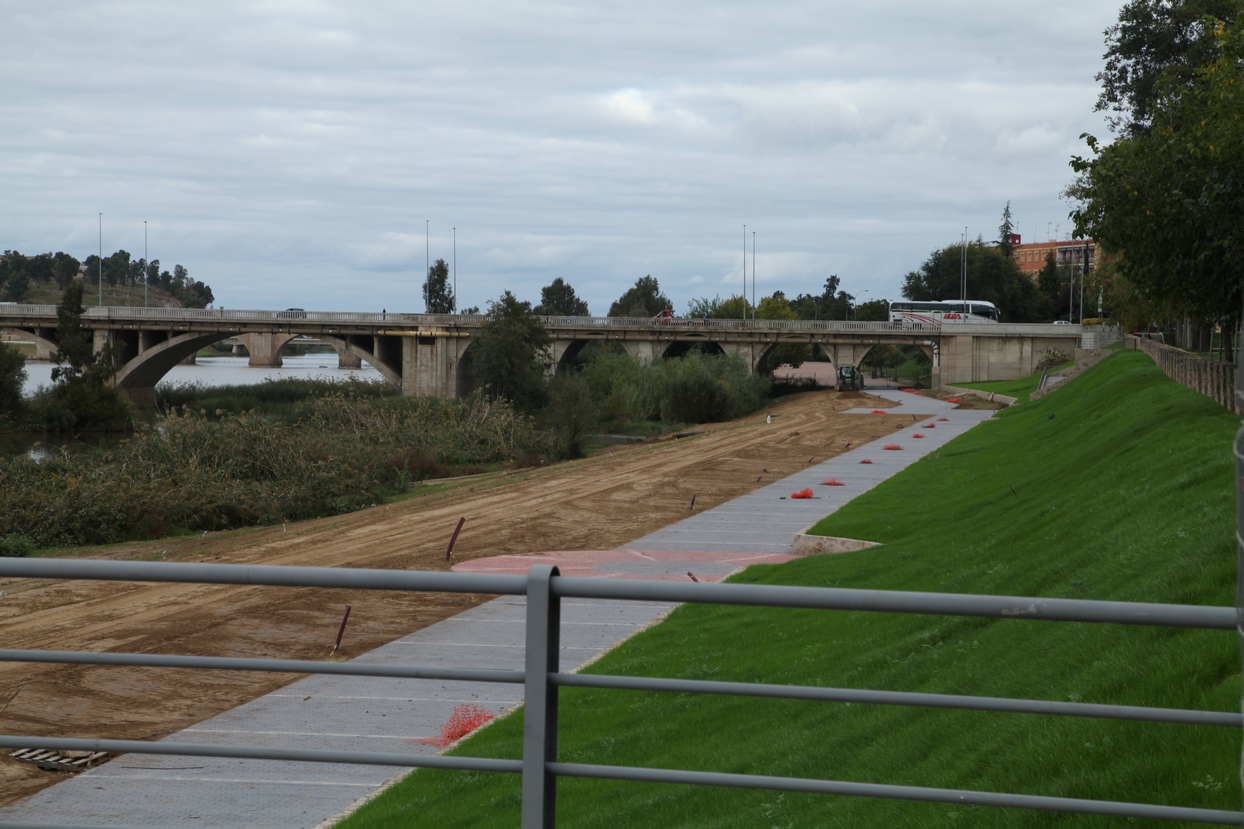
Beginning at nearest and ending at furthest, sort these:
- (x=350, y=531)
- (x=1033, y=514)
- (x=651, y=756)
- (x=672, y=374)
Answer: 1. (x=651, y=756)
2. (x=1033, y=514)
3. (x=350, y=531)
4. (x=672, y=374)

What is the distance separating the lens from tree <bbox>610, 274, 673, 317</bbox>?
16912cm

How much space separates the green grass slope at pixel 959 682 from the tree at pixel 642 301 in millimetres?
149462

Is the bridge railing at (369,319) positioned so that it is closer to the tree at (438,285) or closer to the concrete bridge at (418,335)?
the concrete bridge at (418,335)

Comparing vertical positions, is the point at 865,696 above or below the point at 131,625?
above

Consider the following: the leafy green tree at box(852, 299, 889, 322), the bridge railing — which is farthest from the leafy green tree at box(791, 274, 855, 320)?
the bridge railing

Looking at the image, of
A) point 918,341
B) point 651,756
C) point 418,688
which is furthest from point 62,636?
point 918,341

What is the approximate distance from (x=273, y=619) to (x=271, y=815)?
9.79 meters

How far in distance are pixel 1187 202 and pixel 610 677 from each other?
20.0m

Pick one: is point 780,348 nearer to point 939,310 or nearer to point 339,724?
point 939,310

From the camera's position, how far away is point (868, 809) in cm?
701

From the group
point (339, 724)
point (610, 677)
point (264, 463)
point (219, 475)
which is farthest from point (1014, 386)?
point (610, 677)

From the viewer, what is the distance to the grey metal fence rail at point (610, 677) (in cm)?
322

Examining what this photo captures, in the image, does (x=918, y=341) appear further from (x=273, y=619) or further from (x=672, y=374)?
(x=273, y=619)

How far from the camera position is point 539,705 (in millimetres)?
3699
